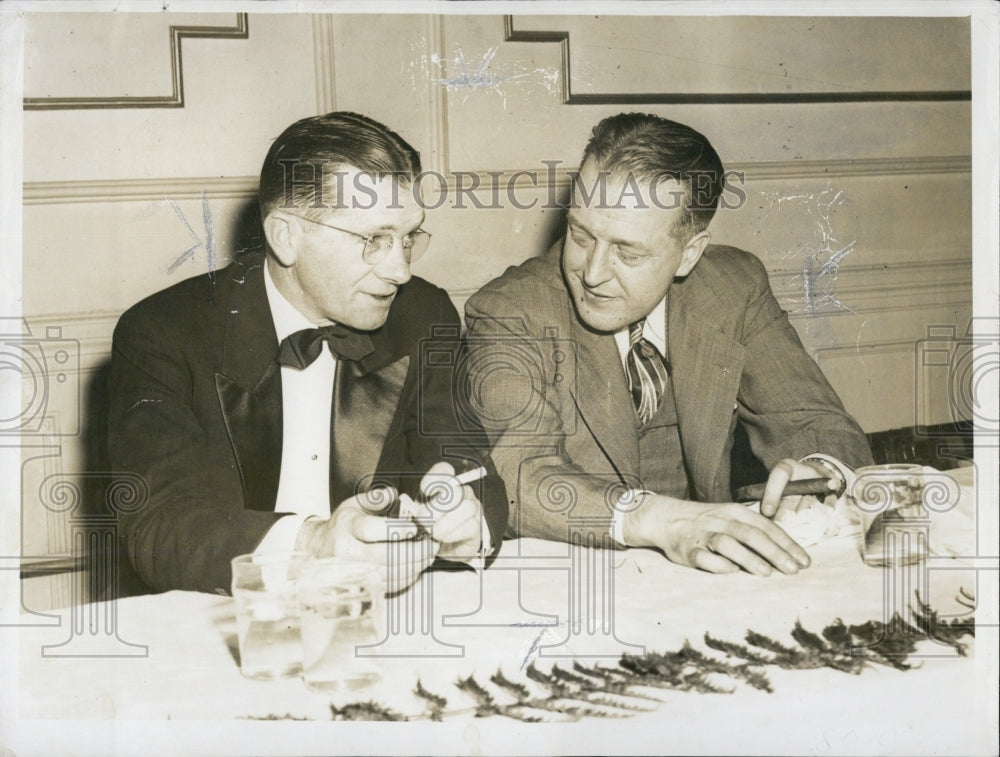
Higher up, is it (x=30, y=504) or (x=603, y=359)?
(x=603, y=359)

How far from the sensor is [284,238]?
104 inches

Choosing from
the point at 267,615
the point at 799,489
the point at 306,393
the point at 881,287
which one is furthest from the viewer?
the point at 881,287

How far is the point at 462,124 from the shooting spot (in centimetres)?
270

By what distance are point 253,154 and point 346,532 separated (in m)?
1.05

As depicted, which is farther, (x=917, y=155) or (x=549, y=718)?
(x=917, y=155)

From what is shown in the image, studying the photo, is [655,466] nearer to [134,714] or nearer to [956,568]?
[956,568]

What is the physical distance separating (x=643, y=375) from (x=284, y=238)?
3.42 ft

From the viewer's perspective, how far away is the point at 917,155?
284cm

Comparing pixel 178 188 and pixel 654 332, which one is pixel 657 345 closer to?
pixel 654 332

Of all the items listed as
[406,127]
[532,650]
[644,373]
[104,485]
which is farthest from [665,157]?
[104,485]

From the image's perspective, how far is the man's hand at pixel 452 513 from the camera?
263 cm

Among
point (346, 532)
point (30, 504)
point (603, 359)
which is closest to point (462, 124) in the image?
point (603, 359)

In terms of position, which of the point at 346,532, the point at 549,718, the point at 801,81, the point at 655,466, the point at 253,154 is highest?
the point at 801,81

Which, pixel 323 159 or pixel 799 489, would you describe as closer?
pixel 323 159
